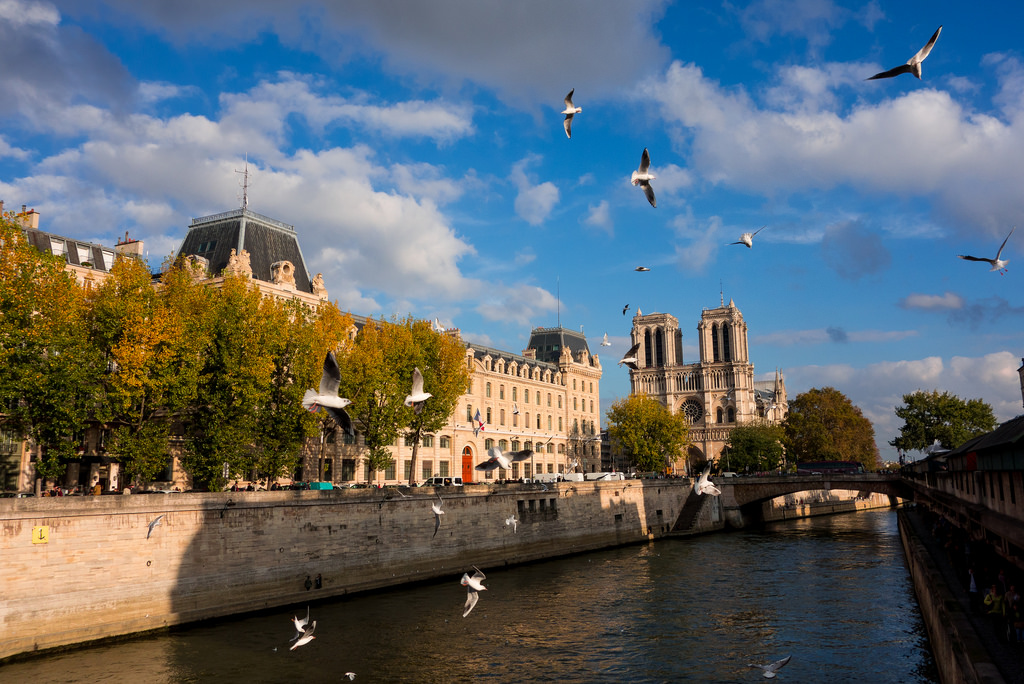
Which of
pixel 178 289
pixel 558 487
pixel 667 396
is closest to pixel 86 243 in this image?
pixel 178 289

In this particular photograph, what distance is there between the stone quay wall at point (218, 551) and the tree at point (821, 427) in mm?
80421

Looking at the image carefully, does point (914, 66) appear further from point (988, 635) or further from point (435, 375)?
point (435, 375)

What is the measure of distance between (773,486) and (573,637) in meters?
62.4

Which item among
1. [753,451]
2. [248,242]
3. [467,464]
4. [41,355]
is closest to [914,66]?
[41,355]

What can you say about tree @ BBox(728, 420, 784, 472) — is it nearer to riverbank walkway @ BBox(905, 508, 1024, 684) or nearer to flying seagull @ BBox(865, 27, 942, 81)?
riverbank walkway @ BBox(905, 508, 1024, 684)

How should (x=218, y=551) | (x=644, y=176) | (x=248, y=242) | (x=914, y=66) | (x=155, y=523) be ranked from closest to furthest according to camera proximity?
1. (x=914, y=66)
2. (x=644, y=176)
3. (x=155, y=523)
4. (x=218, y=551)
5. (x=248, y=242)

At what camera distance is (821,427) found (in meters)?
126

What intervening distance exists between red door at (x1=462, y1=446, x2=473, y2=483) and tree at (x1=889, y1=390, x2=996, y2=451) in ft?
259

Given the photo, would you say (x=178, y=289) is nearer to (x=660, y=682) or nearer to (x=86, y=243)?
(x=86, y=243)

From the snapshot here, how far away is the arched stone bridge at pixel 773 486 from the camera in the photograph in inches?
3305

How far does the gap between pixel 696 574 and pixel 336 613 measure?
84.3ft

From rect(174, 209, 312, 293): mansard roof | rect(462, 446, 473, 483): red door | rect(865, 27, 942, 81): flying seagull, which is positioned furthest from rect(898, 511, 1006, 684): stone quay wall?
rect(462, 446, 473, 483): red door

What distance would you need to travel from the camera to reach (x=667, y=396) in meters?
171

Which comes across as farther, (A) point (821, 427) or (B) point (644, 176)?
(A) point (821, 427)
